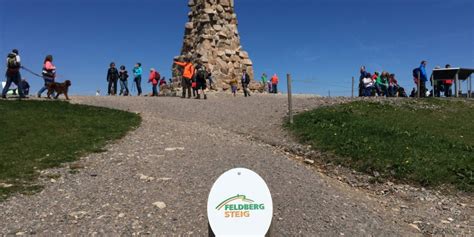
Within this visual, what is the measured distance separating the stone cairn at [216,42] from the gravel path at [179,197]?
1802cm

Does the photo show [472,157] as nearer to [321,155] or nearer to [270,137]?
[321,155]

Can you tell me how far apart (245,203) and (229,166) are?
605 centimetres

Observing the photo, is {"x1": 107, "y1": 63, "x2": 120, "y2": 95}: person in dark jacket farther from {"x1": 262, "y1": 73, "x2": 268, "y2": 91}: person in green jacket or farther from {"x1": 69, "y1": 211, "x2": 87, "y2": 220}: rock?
{"x1": 69, "y1": 211, "x2": 87, "y2": 220}: rock

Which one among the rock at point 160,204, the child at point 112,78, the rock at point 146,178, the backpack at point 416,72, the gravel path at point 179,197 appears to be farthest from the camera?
the child at point 112,78

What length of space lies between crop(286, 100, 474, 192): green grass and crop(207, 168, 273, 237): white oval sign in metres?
7.03

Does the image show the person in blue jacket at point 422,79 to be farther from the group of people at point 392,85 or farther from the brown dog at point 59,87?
the brown dog at point 59,87

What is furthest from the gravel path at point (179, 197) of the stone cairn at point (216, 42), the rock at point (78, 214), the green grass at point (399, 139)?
the stone cairn at point (216, 42)

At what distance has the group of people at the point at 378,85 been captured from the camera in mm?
27031

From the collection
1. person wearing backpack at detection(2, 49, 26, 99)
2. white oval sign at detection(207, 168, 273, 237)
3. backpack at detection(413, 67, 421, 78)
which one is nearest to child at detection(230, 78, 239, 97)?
backpack at detection(413, 67, 421, 78)

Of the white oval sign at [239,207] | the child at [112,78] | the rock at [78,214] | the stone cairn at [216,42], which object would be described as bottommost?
the rock at [78,214]

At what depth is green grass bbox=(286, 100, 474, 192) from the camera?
33.4 ft

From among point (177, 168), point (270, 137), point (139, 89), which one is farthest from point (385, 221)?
point (139, 89)

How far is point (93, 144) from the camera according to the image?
1159cm

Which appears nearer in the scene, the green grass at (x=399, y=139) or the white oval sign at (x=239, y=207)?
the white oval sign at (x=239, y=207)
